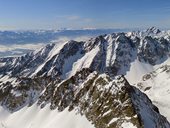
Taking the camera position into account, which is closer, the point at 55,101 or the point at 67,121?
the point at 67,121

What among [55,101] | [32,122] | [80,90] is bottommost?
[32,122]

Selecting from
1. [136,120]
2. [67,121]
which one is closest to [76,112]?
[67,121]

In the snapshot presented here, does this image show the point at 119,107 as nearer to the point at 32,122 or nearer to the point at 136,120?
the point at 136,120

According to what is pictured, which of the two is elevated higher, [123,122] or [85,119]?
[123,122]

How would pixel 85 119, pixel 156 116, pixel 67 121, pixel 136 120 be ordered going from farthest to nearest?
pixel 67 121, pixel 85 119, pixel 156 116, pixel 136 120

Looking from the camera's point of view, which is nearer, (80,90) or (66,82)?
(80,90)

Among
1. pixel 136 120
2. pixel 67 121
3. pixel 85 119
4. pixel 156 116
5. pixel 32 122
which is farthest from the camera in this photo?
pixel 32 122

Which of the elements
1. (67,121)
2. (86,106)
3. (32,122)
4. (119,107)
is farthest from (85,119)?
(32,122)

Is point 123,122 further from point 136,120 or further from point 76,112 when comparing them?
point 76,112

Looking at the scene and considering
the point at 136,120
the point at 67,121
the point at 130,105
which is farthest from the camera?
the point at 67,121
